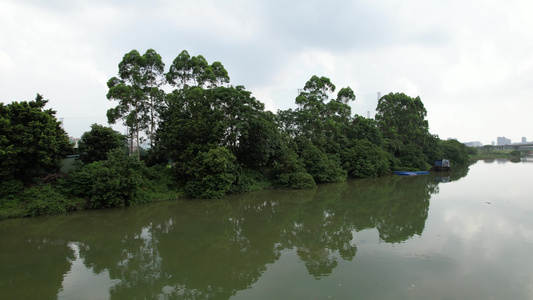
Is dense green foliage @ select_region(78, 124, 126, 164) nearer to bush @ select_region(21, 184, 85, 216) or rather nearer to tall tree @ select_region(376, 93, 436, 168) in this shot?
bush @ select_region(21, 184, 85, 216)

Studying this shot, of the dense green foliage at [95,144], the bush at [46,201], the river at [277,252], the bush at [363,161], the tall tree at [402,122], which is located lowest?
the river at [277,252]

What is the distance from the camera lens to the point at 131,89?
13914mm

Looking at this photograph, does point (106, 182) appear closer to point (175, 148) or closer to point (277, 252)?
point (175, 148)

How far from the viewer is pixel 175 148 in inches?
545

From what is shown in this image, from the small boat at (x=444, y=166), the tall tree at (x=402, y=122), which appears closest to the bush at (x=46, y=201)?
the tall tree at (x=402, y=122)

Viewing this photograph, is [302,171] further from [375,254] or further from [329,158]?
[375,254]

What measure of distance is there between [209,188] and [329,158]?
1034cm

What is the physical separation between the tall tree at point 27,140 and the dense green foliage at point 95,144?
178cm

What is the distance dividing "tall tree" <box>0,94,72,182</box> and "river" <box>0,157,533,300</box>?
6.79ft

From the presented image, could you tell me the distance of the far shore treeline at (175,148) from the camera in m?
9.95

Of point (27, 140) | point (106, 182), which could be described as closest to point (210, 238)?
point (106, 182)

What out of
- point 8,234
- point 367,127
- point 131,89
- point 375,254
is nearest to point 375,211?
point 375,254

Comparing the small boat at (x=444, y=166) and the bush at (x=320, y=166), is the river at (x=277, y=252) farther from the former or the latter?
the small boat at (x=444, y=166)

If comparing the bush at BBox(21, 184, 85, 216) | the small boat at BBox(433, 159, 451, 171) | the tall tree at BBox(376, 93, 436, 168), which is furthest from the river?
the tall tree at BBox(376, 93, 436, 168)
